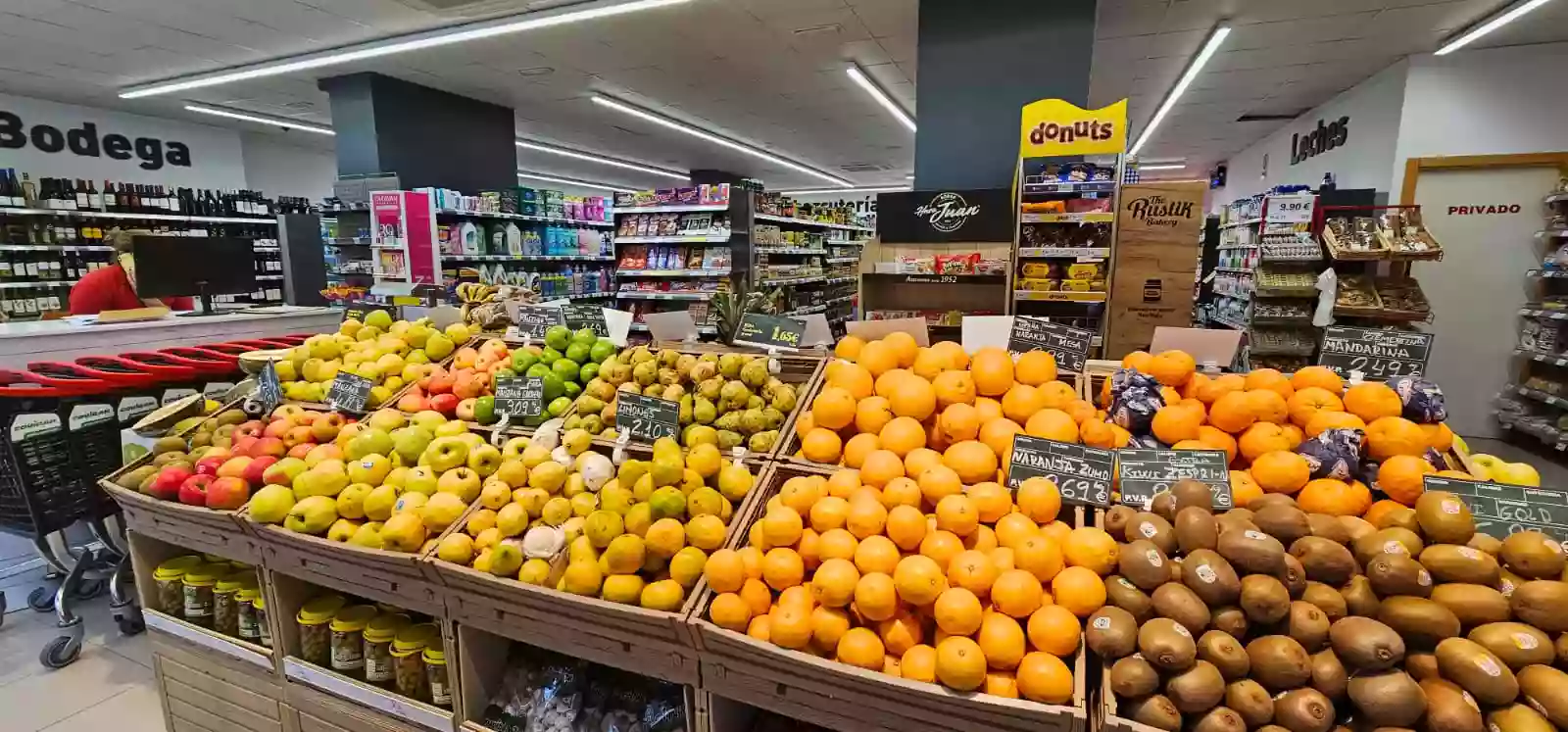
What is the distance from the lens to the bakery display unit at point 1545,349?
565cm

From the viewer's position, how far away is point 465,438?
80.6 inches

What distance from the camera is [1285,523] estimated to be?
4.25ft

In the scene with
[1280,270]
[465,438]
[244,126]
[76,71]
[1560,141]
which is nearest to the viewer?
[465,438]

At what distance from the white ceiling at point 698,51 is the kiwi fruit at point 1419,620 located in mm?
5309

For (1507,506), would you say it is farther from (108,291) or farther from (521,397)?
(108,291)

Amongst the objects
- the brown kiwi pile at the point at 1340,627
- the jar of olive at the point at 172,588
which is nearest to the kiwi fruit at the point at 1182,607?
the brown kiwi pile at the point at 1340,627

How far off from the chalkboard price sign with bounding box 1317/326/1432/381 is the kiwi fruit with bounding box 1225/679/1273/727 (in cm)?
117

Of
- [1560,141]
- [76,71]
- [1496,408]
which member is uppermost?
[76,71]

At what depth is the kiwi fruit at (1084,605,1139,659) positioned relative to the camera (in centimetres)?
117

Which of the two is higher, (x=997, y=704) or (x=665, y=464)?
(x=665, y=464)

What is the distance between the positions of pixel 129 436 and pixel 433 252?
4.79 meters

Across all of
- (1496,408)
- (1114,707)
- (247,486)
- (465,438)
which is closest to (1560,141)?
(1496,408)

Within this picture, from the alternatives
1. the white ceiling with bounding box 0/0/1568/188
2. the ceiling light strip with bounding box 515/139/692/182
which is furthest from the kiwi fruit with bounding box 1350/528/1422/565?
Result: the ceiling light strip with bounding box 515/139/692/182

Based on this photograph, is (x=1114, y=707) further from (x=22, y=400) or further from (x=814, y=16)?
(x=814, y=16)
